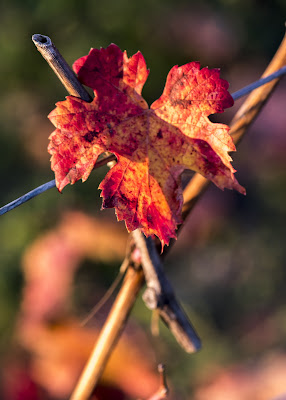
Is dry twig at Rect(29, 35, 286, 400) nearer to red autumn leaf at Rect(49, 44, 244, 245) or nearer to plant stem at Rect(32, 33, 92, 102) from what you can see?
red autumn leaf at Rect(49, 44, 244, 245)

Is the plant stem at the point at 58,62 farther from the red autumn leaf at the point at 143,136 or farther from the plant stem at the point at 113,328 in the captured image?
the plant stem at the point at 113,328

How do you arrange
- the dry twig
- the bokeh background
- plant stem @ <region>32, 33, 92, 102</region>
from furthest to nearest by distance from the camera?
the bokeh background
the dry twig
plant stem @ <region>32, 33, 92, 102</region>

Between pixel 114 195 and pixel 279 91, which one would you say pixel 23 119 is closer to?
pixel 279 91

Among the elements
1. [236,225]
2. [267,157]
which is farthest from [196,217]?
[267,157]

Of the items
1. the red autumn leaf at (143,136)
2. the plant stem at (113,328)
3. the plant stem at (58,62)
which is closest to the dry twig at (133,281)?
the plant stem at (113,328)

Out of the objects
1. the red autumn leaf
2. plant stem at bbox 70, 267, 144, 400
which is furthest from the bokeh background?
the red autumn leaf

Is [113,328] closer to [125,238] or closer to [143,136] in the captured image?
[143,136]
